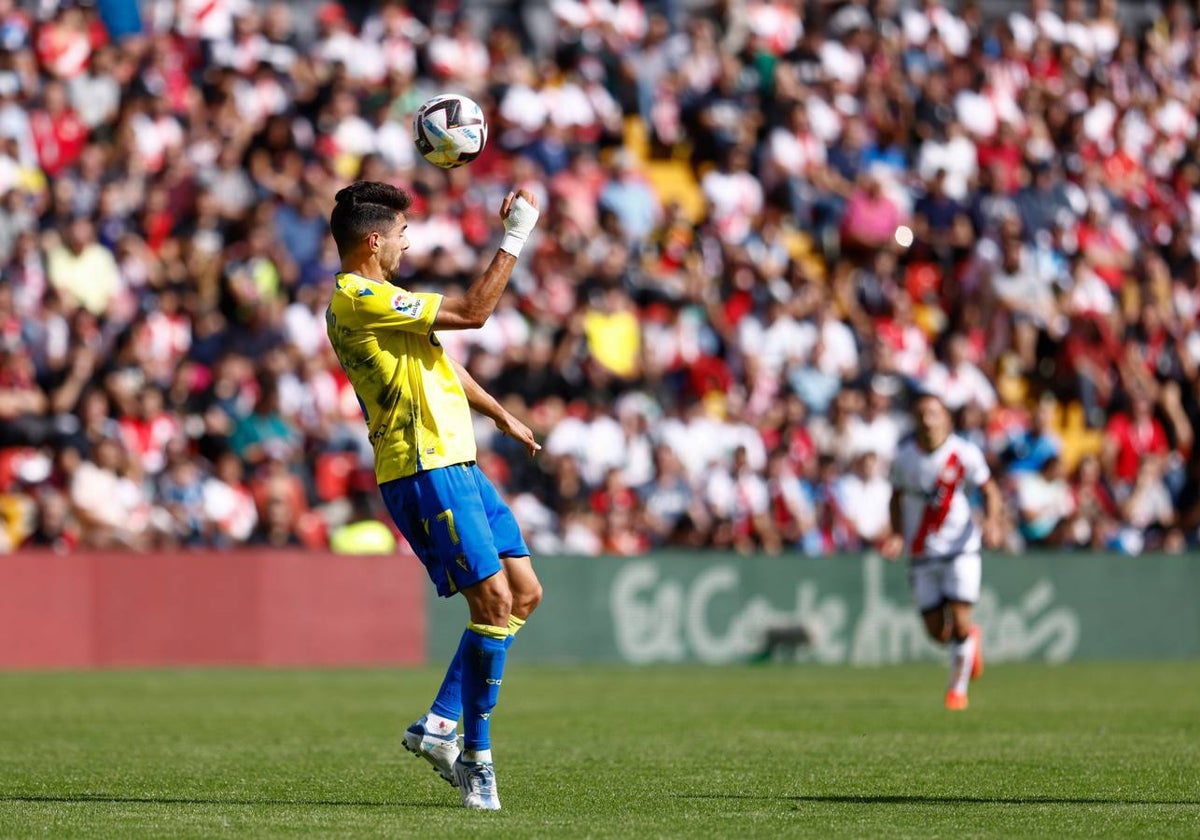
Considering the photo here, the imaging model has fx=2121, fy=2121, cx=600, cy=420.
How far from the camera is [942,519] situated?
55.2ft

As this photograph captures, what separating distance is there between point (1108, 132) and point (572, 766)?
2065 centimetres

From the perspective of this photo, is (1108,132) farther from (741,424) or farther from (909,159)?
(741,424)

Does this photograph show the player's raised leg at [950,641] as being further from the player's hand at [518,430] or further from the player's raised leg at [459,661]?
the player's hand at [518,430]

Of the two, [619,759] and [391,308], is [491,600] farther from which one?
[619,759]

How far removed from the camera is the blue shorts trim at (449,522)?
8.99m

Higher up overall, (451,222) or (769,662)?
(451,222)

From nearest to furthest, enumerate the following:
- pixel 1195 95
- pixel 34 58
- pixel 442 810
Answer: pixel 442 810 → pixel 34 58 → pixel 1195 95

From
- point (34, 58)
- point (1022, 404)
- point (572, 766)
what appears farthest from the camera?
point (1022, 404)

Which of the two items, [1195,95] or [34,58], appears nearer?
[34,58]

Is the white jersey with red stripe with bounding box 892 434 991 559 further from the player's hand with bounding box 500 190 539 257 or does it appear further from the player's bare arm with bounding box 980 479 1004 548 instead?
the player's hand with bounding box 500 190 539 257

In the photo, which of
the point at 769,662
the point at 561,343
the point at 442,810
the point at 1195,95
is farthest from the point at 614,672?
the point at 1195,95

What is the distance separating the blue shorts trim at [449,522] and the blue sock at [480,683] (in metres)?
0.26

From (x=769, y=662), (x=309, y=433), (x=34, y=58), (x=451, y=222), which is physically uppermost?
(x=34, y=58)

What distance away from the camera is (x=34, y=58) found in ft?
74.6
